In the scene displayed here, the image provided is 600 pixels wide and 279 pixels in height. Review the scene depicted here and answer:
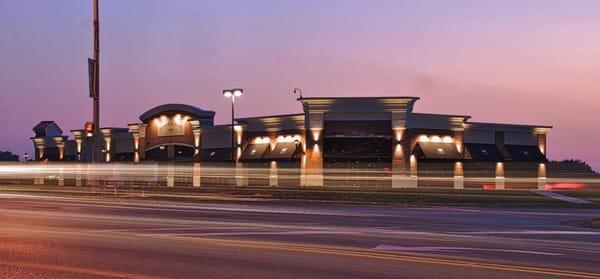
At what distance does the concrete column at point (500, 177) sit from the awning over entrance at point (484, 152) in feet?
5.82

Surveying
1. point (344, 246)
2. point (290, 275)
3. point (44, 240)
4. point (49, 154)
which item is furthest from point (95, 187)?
point (49, 154)

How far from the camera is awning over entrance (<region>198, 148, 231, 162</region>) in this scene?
58.7 m

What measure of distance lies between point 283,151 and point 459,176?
526 inches

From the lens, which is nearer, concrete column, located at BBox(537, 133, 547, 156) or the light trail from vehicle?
the light trail from vehicle

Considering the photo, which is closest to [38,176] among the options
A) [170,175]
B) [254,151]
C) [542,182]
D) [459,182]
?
[170,175]

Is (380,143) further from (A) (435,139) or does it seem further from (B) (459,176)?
(B) (459,176)

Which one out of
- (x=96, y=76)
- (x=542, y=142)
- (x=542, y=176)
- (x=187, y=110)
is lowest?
(x=542, y=176)

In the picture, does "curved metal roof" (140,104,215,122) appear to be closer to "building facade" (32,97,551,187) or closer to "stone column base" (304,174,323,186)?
"building facade" (32,97,551,187)

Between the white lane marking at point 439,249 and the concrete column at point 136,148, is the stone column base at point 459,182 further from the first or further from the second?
the concrete column at point 136,148

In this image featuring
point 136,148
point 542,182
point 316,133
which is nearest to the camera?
point 542,182

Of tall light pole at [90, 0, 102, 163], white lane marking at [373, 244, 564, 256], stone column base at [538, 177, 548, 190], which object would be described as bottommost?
white lane marking at [373, 244, 564, 256]

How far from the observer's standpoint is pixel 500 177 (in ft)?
160

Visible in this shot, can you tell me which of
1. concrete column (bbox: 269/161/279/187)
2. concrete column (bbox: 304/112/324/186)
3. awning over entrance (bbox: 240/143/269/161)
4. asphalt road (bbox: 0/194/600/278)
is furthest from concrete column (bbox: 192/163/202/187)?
asphalt road (bbox: 0/194/600/278)

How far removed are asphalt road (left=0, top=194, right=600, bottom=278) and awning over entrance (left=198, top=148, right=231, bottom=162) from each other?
118 ft
